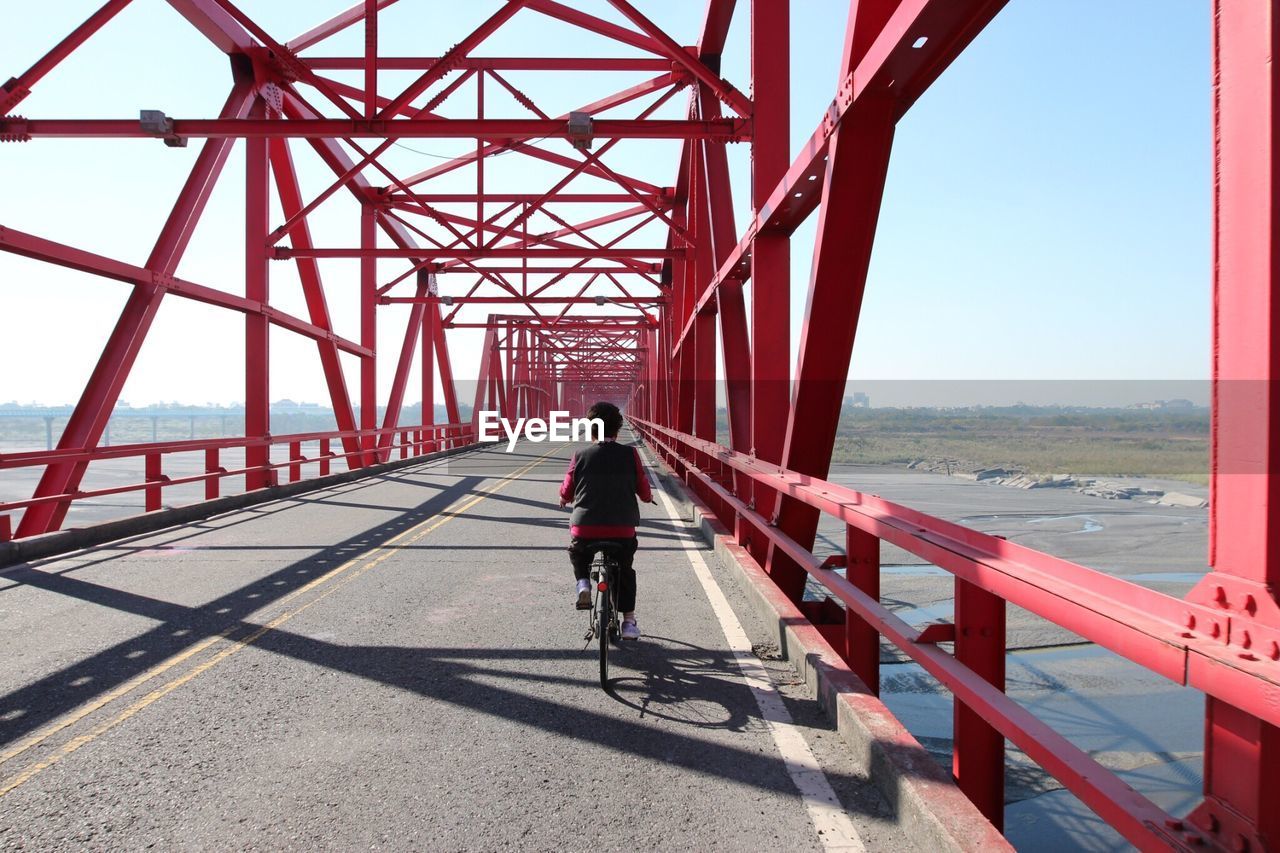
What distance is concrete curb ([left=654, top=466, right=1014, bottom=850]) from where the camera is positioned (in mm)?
2729

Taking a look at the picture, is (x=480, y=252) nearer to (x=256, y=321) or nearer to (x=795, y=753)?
(x=256, y=321)

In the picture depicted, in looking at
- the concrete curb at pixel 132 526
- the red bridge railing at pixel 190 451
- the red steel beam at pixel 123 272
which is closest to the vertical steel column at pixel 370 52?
the red steel beam at pixel 123 272

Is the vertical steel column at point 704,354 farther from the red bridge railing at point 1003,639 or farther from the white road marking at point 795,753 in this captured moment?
the red bridge railing at point 1003,639

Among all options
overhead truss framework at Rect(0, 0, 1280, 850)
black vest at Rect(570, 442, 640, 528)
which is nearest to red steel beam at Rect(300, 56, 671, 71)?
overhead truss framework at Rect(0, 0, 1280, 850)

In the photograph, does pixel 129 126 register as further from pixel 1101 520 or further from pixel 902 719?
pixel 1101 520

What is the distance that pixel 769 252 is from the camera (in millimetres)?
7965

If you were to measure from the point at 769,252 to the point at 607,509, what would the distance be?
3.59 m

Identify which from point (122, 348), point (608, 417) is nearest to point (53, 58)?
point (122, 348)

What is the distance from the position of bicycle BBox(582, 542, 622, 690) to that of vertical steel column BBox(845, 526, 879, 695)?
4.54ft

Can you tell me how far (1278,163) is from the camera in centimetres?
173

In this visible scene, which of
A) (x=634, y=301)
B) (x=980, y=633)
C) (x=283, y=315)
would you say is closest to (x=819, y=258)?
(x=980, y=633)

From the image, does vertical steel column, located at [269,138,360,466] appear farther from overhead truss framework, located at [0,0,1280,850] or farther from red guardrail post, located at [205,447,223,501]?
red guardrail post, located at [205,447,223,501]

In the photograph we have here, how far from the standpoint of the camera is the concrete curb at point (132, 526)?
8992mm

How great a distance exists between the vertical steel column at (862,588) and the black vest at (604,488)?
1558mm
